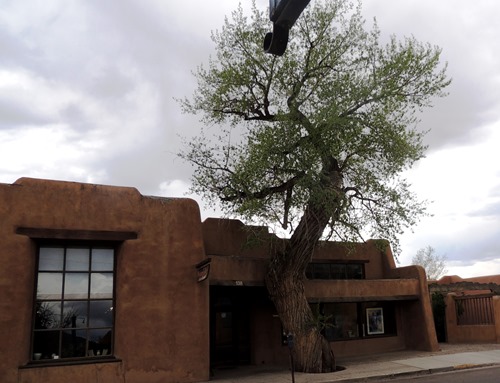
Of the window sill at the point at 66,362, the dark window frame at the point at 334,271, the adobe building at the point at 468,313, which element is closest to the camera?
the window sill at the point at 66,362

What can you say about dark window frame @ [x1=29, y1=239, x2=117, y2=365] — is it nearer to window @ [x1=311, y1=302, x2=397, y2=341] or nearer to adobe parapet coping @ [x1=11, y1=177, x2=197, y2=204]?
adobe parapet coping @ [x1=11, y1=177, x2=197, y2=204]

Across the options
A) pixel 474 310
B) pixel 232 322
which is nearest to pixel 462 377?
pixel 232 322

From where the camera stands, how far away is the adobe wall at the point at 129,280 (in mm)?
11742

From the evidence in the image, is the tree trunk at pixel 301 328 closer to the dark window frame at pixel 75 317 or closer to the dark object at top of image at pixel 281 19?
the dark window frame at pixel 75 317

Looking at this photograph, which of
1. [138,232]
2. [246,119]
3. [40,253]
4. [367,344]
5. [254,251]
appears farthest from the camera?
[367,344]

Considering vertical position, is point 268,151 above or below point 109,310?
above

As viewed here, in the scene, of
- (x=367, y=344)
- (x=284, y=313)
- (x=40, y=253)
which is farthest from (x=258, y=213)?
(x=367, y=344)

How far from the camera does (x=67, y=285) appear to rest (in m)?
12.6

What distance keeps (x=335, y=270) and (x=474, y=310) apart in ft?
21.0

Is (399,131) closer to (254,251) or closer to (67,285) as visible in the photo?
(254,251)

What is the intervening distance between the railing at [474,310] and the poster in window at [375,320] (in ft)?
12.8

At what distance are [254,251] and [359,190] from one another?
4659 millimetres

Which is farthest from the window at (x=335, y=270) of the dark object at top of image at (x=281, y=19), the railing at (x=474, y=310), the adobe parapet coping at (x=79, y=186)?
the dark object at top of image at (x=281, y=19)

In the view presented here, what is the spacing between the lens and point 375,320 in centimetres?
1973
